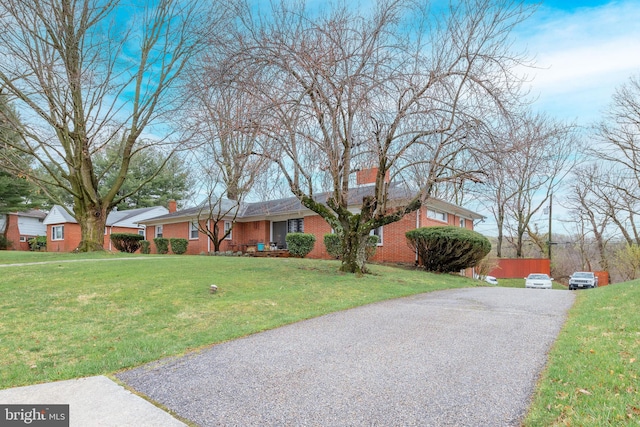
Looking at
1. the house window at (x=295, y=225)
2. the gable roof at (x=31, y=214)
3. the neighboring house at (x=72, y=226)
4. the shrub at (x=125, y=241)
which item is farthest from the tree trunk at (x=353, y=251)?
the gable roof at (x=31, y=214)

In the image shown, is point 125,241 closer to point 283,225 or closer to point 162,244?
point 162,244

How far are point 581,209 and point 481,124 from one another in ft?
108

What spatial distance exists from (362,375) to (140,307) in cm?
490

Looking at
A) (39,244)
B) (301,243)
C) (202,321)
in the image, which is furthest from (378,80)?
(39,244)

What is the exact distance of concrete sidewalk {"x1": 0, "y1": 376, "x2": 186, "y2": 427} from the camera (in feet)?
10.7

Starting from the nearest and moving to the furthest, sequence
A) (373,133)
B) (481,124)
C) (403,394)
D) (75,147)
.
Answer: (403,394) → (481,124) → (373,133) → (75,147)

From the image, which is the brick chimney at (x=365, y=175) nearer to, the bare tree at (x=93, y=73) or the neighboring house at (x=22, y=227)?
the bare tree at (x=93, y=73)

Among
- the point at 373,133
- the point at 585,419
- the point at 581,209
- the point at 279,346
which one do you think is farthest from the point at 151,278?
the point at 581,209

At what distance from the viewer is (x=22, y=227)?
132 feet

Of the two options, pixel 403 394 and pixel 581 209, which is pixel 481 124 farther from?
pixel 581 209

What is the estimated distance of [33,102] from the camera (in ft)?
56.0

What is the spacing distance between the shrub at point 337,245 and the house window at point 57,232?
25.9 meters

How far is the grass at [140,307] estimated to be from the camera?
16.4ft

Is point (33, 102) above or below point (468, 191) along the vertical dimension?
above
